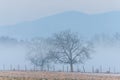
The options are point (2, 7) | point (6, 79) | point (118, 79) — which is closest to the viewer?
point (118, 79)

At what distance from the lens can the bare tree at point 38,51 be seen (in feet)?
16.7

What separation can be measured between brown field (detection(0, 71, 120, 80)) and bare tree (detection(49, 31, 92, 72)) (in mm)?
213

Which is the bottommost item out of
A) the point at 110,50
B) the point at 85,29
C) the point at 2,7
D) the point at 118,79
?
the point at 118,79

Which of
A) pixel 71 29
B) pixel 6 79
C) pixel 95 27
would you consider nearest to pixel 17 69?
pixel 6 79

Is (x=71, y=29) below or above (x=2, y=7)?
below

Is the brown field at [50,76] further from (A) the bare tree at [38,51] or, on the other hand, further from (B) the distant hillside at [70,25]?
(B) the distant hillside at [70,25]

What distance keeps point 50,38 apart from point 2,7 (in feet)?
3.19

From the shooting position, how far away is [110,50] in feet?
15.5

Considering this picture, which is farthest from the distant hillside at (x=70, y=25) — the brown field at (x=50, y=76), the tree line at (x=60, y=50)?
the brown field at (x=50, y=76)

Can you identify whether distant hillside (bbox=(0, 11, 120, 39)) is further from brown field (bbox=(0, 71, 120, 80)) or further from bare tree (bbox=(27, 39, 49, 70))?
brown field (bbox=(0, 71, 120, 80))

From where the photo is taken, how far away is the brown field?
4.76 meters

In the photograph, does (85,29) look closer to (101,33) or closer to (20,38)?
(101,33)

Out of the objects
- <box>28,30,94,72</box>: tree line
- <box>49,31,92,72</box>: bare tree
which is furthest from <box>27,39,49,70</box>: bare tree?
<box>49,31,92,72</box>: bare tree

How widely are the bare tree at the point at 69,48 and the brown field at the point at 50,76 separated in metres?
0.21
